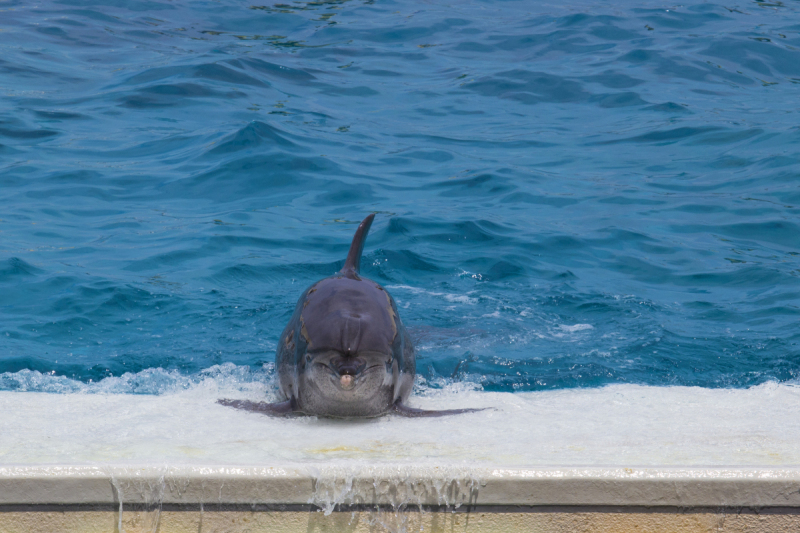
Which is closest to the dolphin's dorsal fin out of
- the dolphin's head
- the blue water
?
the dolphin's head

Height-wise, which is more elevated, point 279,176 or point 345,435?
point 345,435

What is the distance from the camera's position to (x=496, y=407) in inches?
168

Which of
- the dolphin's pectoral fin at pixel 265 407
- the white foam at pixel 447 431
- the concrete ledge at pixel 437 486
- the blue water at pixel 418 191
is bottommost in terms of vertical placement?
the blue water at pixel 418 191

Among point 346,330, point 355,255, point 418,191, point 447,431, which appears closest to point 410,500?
point 447,431

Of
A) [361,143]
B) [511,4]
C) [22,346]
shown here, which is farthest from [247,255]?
[511,4]

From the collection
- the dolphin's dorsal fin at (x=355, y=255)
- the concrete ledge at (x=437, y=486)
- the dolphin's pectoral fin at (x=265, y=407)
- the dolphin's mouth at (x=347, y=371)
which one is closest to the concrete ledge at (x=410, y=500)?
the concrete ledge at (x=437, y=486)

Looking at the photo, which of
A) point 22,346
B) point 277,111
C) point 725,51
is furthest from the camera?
point 725,51

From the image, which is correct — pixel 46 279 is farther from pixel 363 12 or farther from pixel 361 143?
pixel 363 12

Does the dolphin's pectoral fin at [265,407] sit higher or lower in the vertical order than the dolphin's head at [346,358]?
lower

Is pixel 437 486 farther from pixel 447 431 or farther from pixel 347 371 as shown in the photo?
pixel 347 371

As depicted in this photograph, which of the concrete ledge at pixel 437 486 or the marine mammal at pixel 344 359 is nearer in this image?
the concrete ledge at pixel 437 486

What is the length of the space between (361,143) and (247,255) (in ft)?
13.9

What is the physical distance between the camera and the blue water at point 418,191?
6.45 metres

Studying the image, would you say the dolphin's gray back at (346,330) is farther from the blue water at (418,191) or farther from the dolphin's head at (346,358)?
the blue water at (418,191)
